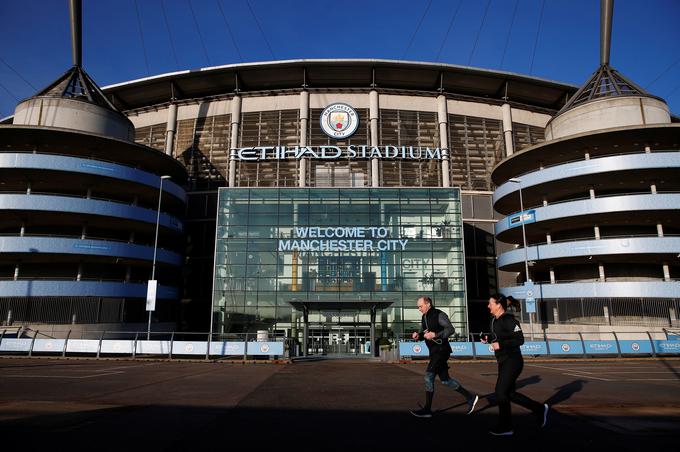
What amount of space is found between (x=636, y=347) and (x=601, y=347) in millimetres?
1858

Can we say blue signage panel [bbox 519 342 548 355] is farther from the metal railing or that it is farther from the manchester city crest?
the manchester city crest

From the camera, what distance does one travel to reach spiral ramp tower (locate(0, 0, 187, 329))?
112 feet

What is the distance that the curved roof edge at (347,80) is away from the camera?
48.4 metres

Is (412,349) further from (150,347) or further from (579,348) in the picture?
(150,347)

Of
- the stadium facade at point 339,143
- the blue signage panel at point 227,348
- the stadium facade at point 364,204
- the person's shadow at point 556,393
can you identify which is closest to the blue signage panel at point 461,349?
the stadium facade at point 364,204

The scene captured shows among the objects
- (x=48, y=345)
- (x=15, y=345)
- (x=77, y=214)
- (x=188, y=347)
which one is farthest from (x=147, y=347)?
(x=77, y=214)

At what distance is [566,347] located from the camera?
2481 cm

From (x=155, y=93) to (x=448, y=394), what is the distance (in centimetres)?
5191

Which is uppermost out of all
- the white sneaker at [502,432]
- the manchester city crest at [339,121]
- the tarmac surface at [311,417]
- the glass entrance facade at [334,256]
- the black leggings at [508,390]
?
the manchester city crest at [339,121]

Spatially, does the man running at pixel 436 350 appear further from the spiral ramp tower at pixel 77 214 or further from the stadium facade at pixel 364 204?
the spiral ramp tower at pixel 77 214

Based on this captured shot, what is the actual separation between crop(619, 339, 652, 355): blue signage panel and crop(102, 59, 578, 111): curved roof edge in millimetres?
32829

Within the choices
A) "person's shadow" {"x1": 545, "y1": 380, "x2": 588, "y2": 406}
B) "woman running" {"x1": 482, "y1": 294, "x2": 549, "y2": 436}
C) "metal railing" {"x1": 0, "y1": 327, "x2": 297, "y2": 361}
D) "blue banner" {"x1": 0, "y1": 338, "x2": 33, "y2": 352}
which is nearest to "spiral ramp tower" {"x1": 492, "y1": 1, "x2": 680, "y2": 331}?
"metal railing" {"x1": 0, "y1": 327, "x2": 297, "y2": 361}

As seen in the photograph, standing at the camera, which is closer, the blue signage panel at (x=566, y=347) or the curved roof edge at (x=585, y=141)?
the blue signage panel at (x=566, y=347)

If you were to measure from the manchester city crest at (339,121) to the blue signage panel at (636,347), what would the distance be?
31755 millimetres
